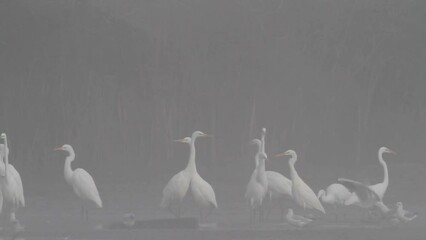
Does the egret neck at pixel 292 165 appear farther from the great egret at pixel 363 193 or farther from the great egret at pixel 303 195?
the great egret at pixel 363 193

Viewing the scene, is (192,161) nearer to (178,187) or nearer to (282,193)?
(178,187)

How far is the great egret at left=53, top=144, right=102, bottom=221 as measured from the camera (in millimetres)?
9930

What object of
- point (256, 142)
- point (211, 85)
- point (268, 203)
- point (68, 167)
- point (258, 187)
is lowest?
point (268, 203)

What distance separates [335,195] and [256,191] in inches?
23.9

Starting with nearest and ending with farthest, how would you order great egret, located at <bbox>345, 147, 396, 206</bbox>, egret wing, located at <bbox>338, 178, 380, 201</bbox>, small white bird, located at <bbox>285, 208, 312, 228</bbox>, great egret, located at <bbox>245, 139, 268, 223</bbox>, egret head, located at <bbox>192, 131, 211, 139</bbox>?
small white bird, located at <bbox>285, 208, 312, 228</bbox>, egret wing, located at <bbox>338, 178, 380, 201</bbox>, great egret, located at <bbox>245, 139, 268, 223</bbox>, great egret, located at <bbox>345, 147, 396, 206</bbox>, egret head, located at <bbox>192, 131, 211, 139</bbox>

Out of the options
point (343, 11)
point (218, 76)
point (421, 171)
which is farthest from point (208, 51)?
point (421, 171)

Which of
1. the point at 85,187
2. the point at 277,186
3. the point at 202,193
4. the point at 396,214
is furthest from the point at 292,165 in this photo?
the point at 85,187

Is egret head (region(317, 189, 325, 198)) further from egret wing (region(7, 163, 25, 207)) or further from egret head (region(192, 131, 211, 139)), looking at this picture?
egret wing (region(7, 163, 25, 207))

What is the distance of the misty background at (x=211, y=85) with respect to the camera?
400 inches

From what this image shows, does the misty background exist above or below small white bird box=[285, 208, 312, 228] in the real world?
above

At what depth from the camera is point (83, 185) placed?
392 inches

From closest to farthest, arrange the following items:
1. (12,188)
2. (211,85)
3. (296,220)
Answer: (296,220) < (12,188) < (211,85)

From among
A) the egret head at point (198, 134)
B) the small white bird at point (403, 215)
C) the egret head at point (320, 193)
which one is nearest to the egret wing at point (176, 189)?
the egret head at point (198, 134)

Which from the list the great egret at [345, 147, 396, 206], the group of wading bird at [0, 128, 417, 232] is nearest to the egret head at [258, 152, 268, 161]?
the group of wading bird at [0, 128, 417, 232]
